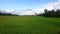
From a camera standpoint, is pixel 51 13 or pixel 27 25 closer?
pixel 27 25

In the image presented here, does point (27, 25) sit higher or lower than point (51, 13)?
lower

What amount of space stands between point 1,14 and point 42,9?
1.06 metres

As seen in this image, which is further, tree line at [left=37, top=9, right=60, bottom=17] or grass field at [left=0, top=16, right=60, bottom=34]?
tree line at [left=37, top=9, right=60, bottom=17]

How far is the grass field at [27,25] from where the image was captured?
3.14 metres

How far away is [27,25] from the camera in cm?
324

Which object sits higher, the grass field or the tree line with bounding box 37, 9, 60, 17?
the tree line with bounding box 37, 9, 60, 17

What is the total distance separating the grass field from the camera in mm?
3139

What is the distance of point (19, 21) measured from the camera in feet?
10.7

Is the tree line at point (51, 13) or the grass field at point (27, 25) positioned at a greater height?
the tree line at point (51, 13)

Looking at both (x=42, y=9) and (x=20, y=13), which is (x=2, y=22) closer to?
(x=20, y=13)

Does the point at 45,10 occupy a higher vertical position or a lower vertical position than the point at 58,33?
higher

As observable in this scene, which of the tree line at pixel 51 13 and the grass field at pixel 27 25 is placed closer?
the grass field at pixel 27 25

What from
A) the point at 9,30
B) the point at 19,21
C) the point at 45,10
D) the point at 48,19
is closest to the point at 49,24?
the point at 48,19

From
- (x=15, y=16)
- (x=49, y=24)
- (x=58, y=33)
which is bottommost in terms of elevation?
(x=58, y=33)
